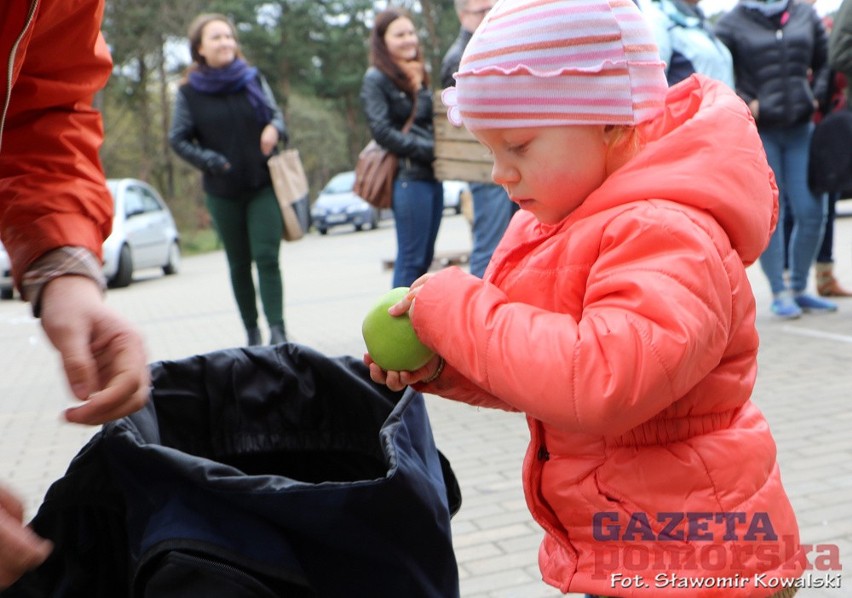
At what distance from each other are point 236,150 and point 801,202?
11.2 ft

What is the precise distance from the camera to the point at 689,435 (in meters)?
1.77

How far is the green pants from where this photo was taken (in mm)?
6543

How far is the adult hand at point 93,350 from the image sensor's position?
1532mm

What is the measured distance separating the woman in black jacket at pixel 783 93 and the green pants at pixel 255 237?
9.54 feet

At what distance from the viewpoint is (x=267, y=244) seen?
6.54 metres

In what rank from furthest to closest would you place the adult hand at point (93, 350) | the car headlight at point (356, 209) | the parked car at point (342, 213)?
the parked car at point (342, 213)
the car headlight at point (356, 209)
the adult hand at point (93, 350)

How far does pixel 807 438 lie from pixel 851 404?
562mm

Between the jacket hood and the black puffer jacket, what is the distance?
4.99 metres

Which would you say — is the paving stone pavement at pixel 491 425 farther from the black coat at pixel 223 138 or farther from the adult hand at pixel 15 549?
the black coat at pixel 223 138

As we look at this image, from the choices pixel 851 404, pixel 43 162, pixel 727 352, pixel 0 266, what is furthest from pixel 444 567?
pixel 0 266

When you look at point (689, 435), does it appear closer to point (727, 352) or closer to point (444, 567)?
point (727, 352)

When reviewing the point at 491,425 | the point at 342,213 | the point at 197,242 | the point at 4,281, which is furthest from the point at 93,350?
the point at 197,242

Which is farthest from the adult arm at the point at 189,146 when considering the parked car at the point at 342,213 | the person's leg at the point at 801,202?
the parked car at the point at 342,213

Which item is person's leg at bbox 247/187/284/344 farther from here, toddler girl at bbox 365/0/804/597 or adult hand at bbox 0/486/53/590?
adult hand at bbox 0/486/53/590
